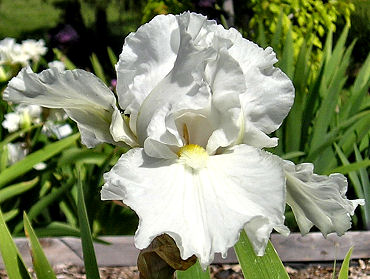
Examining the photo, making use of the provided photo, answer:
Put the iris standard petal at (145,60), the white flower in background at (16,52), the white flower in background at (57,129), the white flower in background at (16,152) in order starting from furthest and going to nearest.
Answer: the white flower in background at (16,52) → the white flower in background at (57,129) → the white flower in background at (16,152) → the iris standard petal at (145,60)

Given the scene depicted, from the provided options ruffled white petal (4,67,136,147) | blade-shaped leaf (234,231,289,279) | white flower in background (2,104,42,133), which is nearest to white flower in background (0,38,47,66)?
white flower in background (2,104,42,133)

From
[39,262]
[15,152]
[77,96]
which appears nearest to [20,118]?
[15,152]

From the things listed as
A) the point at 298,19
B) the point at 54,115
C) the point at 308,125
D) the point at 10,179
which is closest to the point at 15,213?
the point at 10,179

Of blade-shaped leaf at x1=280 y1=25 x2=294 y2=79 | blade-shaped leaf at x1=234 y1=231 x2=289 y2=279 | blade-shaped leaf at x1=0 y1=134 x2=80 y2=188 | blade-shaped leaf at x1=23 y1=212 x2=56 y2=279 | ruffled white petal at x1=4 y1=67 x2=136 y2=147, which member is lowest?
blade-shaped leaf at x1=0 y1=134 x2=80 y2=188

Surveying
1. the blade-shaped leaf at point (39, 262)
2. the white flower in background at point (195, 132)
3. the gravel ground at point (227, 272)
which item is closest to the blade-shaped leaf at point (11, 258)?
the blade-shaped leaf at point (39, 262)

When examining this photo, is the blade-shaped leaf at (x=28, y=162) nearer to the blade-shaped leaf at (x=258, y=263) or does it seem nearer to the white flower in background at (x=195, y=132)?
the blade-shaped leaf at (x=258, y=263)

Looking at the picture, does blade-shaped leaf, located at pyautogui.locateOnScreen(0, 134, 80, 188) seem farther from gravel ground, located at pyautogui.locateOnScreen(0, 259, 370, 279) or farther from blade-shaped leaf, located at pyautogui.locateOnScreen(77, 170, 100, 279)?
blade-shaped leaf, located at pyautogui.locateOnScreen(77, 170, 100, 279)
